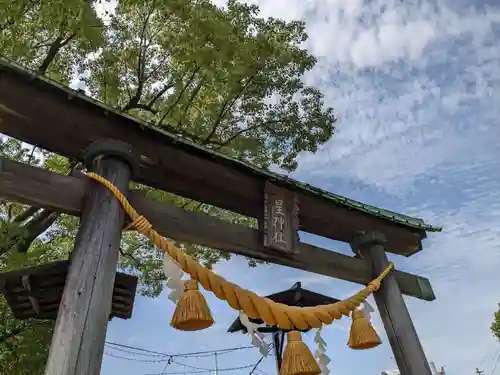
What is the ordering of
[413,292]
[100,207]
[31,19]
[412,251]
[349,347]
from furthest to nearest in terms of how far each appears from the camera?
[31,19], [412,251], [413,292], [349,347], [100,207]

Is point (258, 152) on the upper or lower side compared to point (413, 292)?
upper

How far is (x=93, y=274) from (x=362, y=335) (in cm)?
254

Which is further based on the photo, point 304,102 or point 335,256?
point 304,102

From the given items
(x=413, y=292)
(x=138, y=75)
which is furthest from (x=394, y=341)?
(x=138, y=75)

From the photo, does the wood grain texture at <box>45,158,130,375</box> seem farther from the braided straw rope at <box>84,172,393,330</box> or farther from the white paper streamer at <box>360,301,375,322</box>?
the white paper streamer at <box>360,301,375,322</box>

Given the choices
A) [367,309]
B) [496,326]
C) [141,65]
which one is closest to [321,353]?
[367,309]

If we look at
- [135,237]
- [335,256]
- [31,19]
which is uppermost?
[31,19]

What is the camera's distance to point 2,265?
6.47 metres

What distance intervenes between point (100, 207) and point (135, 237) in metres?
6.55

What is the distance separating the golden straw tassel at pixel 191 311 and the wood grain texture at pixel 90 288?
67 cm

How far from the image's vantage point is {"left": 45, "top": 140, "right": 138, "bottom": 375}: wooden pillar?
217 centimetres

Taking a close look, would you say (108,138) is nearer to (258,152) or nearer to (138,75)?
(138,75)

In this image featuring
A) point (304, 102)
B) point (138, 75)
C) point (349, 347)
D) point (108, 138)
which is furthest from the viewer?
point (304, 102)

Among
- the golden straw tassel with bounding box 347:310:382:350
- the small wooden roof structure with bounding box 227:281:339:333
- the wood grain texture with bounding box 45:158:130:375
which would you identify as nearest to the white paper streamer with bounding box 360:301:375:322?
the golden straw tassel with bounding box 347:310:382:350
